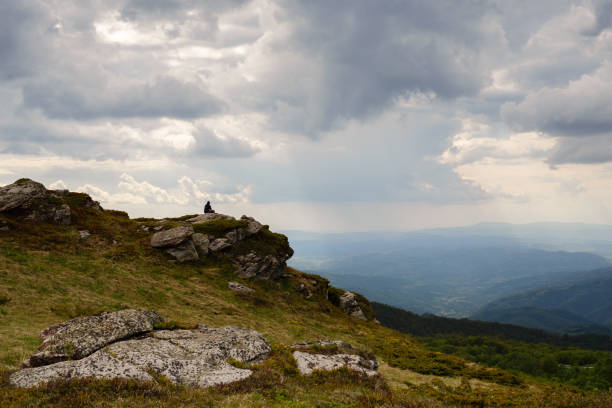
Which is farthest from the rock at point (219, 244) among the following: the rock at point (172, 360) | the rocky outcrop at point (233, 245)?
the rock at point (172, 360)

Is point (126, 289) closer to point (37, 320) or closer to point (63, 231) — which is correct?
point (37, 320)

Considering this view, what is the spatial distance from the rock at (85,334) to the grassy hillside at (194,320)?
1311 millimetres

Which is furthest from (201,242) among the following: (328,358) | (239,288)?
(328,358)

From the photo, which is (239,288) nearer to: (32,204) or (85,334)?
(85,334)

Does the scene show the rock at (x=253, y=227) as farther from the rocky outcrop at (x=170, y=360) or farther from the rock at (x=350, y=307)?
the rocky outcrop at (x=170, y=360)

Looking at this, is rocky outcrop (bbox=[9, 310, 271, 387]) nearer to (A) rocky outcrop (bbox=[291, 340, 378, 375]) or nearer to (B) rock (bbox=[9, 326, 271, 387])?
(B) rock (bbox=[9, 326, 271, 387])

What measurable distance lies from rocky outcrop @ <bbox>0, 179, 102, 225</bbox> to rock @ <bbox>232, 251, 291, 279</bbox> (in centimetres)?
2164

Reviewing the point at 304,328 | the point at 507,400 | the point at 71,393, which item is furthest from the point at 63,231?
the point at 507,400

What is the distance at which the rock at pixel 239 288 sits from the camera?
35.7 m

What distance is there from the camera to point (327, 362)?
1627 centimetres

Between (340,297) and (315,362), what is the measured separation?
1428 inches

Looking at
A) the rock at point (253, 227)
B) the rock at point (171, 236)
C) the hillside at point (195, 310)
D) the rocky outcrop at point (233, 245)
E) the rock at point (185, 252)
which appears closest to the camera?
the hillside at point (195, 310)

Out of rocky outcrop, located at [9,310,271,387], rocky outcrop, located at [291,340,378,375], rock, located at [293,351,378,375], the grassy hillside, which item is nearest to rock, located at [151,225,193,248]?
the grassy hillside

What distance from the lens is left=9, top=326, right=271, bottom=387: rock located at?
36.2 feet
